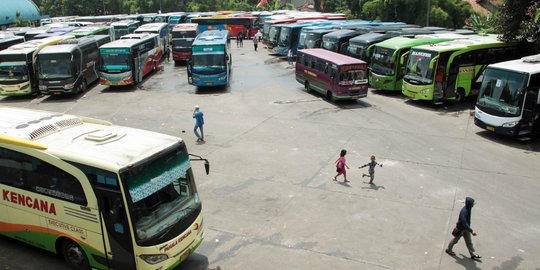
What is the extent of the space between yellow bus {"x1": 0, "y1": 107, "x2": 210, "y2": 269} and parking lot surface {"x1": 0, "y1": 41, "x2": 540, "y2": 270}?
1038 mm

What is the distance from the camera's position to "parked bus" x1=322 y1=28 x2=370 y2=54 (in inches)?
1175

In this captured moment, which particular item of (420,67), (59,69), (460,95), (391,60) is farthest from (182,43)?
(460,95)

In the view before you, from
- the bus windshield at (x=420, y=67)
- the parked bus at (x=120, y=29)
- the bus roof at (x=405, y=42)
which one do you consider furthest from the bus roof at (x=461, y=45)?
the parked bus at (x=120, y=29)

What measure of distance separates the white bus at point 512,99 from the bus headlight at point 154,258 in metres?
14.4

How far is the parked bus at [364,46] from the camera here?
26719 millimetres

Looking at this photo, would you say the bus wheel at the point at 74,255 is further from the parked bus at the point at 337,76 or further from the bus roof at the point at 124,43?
the bus roof at the point at 124,43

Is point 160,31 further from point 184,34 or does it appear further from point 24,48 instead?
point 24,48

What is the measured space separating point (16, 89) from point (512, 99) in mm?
24927

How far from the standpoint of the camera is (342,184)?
1316cm

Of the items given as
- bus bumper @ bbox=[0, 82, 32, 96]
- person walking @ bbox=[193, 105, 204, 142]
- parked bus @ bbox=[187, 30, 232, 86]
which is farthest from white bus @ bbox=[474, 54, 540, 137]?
bus bumper @ bbox=[0, 82, 32, 96]

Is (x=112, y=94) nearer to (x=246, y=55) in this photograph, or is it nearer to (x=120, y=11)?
(x=246, y=55)

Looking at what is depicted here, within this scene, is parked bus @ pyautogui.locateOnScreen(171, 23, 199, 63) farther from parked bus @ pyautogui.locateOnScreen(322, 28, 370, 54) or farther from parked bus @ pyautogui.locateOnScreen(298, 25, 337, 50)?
parked bus @ pyautogui.locateOnScreen(322, 28, 370, 54)

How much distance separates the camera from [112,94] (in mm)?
27000

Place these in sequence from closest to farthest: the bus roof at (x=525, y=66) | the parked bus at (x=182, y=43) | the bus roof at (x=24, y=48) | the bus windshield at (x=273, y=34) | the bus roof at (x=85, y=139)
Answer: the bus roof at (x=85, y=139)
the bus roof at (x=525, y=66)
the bus roof at (x=24, y=48)
the parked bus at (x=182, y=43)
the bus windshield at (x=273, y=34)
